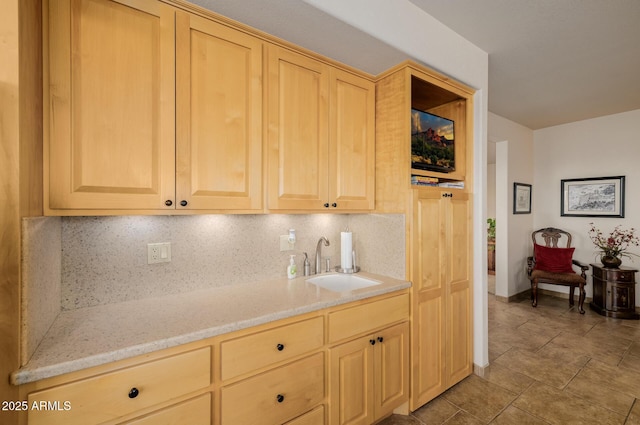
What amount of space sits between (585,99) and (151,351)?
5026 mm

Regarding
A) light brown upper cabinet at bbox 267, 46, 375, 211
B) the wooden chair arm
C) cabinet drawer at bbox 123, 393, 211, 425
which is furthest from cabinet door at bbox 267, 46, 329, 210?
the wooden chair arm

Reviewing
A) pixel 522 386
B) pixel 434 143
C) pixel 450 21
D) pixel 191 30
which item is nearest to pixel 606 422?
pixel 522 386

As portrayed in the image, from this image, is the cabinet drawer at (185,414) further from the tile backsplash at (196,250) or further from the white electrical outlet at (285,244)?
the white electrical outlet at (285,244)

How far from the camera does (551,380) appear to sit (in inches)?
92.0

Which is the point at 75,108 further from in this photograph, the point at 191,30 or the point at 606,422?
the point at 606,422

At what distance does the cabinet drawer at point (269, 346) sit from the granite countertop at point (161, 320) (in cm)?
7

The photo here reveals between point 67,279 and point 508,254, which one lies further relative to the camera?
point 508,254

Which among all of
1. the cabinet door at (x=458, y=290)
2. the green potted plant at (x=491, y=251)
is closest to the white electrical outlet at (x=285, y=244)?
the cabinet door at (x=458, y=290)

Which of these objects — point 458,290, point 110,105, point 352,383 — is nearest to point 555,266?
point 458,290

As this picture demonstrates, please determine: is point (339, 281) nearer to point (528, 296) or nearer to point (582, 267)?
point (582, 267)

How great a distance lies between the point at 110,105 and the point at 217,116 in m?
0.45

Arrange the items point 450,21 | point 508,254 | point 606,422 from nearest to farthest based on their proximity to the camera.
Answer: point 606,422 < point 450,21 < point 508,254

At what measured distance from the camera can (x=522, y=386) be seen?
7.41 feet

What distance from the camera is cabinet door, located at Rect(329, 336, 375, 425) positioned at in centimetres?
155
